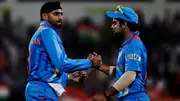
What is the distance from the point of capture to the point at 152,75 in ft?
50.6

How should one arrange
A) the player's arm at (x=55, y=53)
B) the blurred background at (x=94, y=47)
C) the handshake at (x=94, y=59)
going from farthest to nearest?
the blurred background at (x=94, y=47) < the handshake at (x=94, y=59) < the player's arm at (x=55, y=53)

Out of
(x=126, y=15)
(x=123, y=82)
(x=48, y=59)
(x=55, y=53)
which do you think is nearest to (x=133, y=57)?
(x=123, y=82)

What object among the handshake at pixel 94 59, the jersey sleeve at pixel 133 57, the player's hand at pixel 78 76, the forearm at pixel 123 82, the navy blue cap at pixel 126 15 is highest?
the navy blue cap at pixel 126 15

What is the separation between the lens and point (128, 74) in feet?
27.1

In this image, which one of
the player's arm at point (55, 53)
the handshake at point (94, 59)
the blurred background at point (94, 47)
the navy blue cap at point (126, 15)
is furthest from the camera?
the blurred background at point (94, 47)

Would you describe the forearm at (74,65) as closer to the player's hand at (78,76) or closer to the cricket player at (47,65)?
the cricket player at (47,65)

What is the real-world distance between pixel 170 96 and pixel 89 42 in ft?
7.49

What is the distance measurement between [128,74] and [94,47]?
7696 mm

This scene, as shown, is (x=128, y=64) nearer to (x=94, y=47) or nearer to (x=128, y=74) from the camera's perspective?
(x=128, y=74)

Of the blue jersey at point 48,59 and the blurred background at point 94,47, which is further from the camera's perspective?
the blurred background at point 94,47

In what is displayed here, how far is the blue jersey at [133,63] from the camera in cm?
832

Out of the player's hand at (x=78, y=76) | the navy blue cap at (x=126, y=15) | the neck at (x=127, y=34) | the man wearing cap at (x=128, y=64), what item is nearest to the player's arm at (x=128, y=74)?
the man wearing cap at (x=128, y=64)

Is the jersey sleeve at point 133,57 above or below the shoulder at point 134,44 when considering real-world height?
below

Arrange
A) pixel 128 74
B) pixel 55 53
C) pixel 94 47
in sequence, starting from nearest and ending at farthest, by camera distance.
A: pixel 128 74 < pixel 55 53 < pixel 94 47
